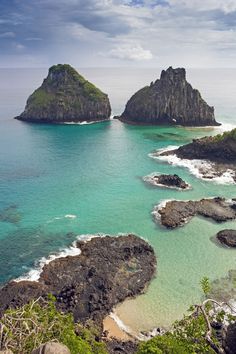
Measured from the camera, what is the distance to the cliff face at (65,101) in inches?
7165

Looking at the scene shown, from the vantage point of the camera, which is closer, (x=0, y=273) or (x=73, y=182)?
(x=0, y=273)

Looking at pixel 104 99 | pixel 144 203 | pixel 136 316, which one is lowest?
pixel 136 316

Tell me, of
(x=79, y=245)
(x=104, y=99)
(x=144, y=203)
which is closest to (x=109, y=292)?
(x=79, y=245)

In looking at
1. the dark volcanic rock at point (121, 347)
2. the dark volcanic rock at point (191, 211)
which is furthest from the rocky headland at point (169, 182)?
the dark volcanic rock at point (121, 347)

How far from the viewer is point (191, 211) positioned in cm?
8050

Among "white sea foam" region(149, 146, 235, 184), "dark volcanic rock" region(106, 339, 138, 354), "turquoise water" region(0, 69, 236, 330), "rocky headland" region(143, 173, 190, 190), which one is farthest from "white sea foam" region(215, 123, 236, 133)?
"dark volcanic rock" region(106, 339, 138, 354)

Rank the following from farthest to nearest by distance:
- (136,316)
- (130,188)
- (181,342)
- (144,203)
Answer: (130,188) < (144,203) < (136,316) < (181,342)

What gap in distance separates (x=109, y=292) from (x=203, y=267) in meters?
17.4

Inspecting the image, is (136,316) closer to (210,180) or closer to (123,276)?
(123,276)

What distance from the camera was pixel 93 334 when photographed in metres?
47.2

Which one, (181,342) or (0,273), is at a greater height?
(181,342)

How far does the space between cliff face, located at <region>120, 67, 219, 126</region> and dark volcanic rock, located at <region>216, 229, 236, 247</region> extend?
363 ft

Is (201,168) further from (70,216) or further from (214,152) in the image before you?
(70,216)

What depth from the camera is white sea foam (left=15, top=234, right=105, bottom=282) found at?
5856 centimetres
